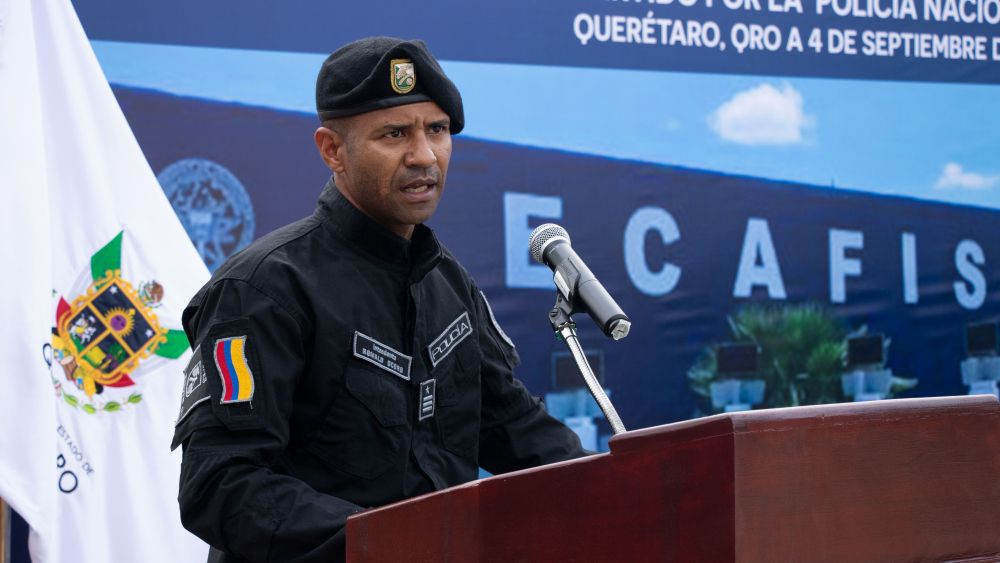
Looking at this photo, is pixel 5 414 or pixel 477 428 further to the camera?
pixel 5 414

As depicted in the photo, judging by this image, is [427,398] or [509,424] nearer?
[427,398]

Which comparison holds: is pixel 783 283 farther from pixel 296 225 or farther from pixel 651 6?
pixel 296 225

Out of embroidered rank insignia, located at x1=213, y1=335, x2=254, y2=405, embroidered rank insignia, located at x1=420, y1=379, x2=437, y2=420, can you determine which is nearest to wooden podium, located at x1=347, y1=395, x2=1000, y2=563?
embroidered rank insignia, located at x1=213, y1=335, x2=254, y2=405

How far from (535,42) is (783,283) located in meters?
1.22

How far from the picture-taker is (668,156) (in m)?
3.93

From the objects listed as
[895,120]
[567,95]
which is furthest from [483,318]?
[895,120]

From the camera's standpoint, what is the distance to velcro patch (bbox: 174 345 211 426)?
151 cm

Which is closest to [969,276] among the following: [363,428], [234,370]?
[363,428]

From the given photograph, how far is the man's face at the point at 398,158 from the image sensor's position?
5.50ft

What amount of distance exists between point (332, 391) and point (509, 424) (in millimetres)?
398

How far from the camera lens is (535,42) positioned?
3738mm

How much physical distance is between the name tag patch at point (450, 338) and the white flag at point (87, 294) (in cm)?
118

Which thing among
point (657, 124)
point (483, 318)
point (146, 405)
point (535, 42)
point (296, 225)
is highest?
point (535, 42)

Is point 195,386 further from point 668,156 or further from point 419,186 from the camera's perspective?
point 668,156
